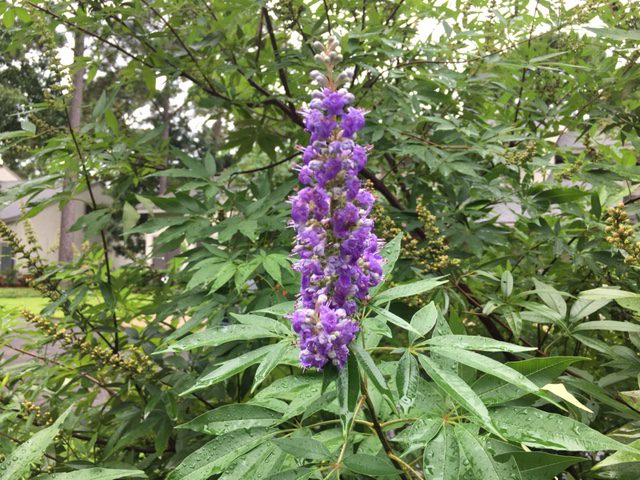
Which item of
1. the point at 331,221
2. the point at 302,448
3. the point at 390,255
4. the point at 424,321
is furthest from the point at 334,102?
the point at 302,448

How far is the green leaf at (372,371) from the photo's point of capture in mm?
817

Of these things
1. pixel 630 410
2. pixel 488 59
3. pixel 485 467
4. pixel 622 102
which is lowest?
pixel 630 410

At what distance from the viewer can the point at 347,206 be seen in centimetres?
95

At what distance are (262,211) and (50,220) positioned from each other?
110ft

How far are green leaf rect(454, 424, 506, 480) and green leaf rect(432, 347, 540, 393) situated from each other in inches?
6.0

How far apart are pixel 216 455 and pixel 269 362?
11.3 inches

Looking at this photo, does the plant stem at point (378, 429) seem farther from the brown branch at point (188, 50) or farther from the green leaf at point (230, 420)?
the brown branch at point (188, 50)

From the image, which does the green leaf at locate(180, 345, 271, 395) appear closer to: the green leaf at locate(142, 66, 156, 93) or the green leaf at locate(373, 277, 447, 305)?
the green leaf at locate(373, 277, 447, 305)

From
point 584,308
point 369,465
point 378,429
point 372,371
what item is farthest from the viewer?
point 584,308

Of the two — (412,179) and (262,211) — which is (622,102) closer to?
(412,179)

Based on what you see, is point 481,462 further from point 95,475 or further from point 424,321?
point 95,475

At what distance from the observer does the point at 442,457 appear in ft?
2.96

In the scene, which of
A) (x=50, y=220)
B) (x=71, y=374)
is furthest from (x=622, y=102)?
(x=50, y=220)

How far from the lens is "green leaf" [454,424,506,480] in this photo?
0.88m
